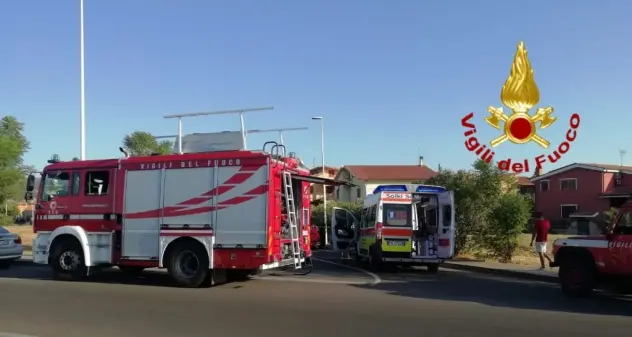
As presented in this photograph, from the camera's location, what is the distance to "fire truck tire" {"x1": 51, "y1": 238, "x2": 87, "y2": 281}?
14.4 meters

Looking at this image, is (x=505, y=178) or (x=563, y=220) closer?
(x=505, y=178)

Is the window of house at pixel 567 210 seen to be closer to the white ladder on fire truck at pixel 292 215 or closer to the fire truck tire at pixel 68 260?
the white ladder on fire truck at pixel 292 215

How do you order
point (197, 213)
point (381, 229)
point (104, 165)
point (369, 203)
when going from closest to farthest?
1. point (197, 213)
2. point (104, 165)
3. point (381, 229)
4. point (369, 203)

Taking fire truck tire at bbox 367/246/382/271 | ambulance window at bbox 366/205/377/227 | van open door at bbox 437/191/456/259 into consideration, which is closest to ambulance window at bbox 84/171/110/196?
fire truck tire at bbox 367/246/382/271

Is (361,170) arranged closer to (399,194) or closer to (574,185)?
(574,185)

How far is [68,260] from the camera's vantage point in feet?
47.5

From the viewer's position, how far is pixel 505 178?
22.4 m

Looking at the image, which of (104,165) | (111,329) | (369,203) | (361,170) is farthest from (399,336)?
(361,170)

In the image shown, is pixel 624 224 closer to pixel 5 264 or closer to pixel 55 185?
pixel 55 185

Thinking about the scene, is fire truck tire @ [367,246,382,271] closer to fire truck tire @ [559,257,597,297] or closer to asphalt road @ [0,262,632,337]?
asphalt road @ [0,262,632,337]

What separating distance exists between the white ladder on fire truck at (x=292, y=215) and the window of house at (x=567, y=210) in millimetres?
45233

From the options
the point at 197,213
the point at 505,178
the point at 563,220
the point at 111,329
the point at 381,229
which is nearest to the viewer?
the point at 111,329

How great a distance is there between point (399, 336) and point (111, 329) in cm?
413

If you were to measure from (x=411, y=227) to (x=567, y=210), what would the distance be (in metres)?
41.5
